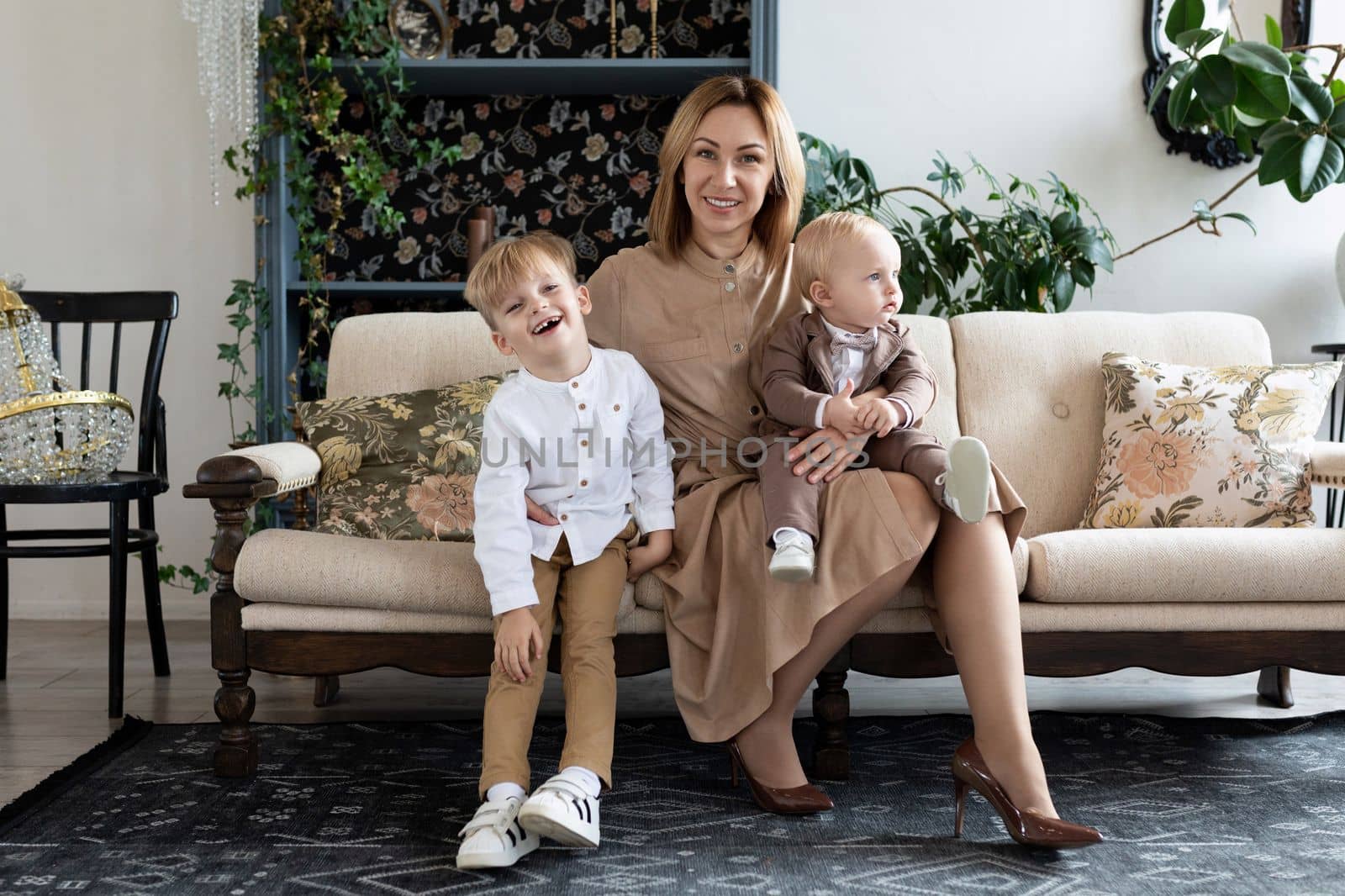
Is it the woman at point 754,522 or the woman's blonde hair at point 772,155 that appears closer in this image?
the woman at point 754,522

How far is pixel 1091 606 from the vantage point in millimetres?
1951

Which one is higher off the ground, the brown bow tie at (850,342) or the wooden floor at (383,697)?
the brown bow tie at (850,342)

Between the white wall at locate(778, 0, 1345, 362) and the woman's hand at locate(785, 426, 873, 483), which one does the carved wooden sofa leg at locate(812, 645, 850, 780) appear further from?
the white wall at locate(778, 0, 1345, 362)

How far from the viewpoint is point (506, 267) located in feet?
5.92

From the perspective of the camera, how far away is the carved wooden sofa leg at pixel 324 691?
8.27ft

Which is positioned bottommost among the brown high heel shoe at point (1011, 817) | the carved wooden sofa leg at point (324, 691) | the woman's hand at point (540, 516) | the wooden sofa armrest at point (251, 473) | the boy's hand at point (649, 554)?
the carved wooden sofa leg at point (324, 691)

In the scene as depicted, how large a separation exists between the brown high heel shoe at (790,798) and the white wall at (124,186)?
91.6 inches

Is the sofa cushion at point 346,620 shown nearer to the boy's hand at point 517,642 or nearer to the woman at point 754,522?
the boy's hand at point 517,642

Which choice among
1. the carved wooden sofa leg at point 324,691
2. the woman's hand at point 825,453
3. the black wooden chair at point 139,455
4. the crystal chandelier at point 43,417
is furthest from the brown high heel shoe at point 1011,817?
the crystal chandelier at point 43,417

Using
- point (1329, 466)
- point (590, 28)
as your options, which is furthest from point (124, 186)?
point (1329, 466)

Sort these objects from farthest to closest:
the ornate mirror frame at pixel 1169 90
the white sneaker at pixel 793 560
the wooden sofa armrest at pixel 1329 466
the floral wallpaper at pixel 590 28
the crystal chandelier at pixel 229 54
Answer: the floral wallpaper at pixel 590 28
the ornate mirror frame at pixel 1169 90
the crystal chandelier at pixel 229 54
the wooden sofa armrest at pixel 1329 466
the white sneaker at pixel 793 560

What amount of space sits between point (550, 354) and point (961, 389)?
3.57 ft

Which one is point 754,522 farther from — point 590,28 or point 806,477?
point 590,28

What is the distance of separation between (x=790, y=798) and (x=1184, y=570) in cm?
78
